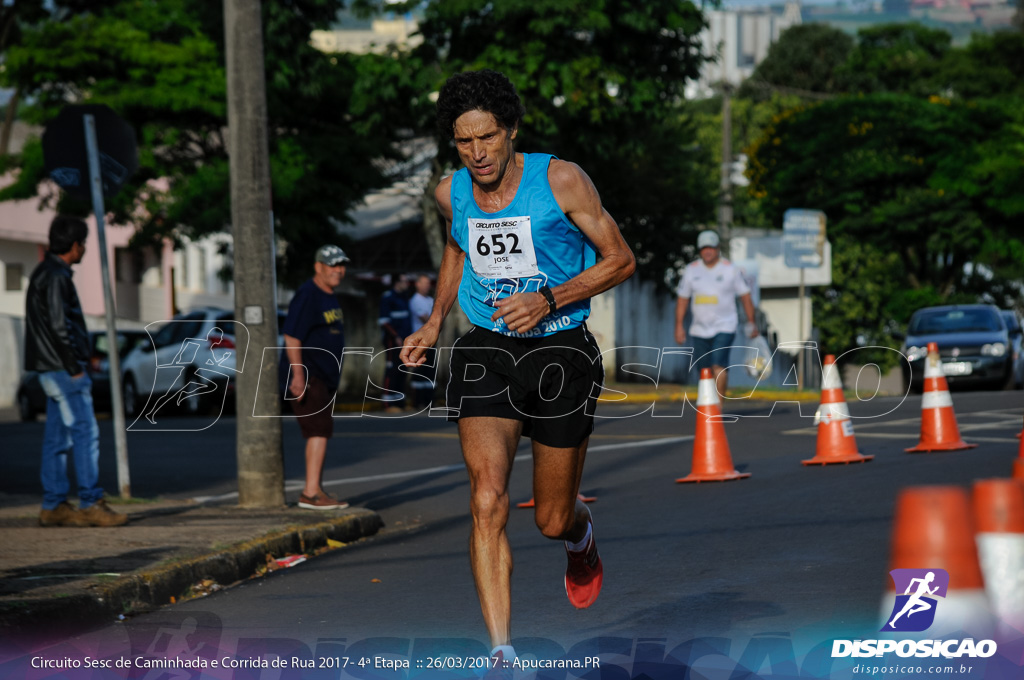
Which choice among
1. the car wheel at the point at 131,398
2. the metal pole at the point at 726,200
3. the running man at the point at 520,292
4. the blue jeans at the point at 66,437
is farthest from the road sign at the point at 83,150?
the metal pole at the point at 726,200

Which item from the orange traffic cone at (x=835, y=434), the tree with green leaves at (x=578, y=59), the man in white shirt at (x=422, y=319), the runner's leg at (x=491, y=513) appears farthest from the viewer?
the tree with green leaves at (x=578, y=59)

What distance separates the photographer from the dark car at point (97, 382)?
72.2 feet

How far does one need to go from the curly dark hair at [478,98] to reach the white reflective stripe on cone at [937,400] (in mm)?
7469

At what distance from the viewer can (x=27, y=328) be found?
867 centimetres

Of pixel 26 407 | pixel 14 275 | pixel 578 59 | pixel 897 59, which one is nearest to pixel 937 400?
pixel 578 59

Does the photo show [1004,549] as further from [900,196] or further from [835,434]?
[900,196]

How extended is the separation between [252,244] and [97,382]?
13.7m

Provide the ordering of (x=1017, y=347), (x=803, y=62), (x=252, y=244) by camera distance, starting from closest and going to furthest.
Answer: (x=252, y=244) < (x=1017, y=347) < (x=803, y=62)

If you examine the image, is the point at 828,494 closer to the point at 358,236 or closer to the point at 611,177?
the point at 611,177

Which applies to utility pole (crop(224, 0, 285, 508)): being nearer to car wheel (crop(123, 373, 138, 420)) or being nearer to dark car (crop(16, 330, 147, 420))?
dark car (crop(16, 330, 147, 420))

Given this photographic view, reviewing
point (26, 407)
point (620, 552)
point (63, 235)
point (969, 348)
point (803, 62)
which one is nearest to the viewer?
point (620, 552)

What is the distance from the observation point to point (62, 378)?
8641mm

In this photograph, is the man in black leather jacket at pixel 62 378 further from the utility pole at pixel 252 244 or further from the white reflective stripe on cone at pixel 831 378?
the white reflective stripe on cone at pixel 831 378

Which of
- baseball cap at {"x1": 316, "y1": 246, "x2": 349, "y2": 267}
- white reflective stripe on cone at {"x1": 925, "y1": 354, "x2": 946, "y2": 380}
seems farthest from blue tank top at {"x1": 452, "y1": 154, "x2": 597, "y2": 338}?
white reflective stripe on cone at {"x1": 925, "y1": 354, "x2": 946, "y2": 380}
